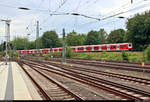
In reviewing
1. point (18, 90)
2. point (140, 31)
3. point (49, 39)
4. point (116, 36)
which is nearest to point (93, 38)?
point (116, 36)

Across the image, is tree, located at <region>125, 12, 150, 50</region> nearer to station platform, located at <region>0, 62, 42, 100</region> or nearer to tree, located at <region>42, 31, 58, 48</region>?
station platform, located at <region>0, 62, 42, 100</region>

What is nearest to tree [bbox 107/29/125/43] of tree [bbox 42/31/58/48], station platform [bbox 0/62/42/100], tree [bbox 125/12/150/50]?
tree [bbox 125/12/150/50]

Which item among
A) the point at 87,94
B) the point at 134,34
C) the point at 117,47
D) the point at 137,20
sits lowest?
the point at 87,94

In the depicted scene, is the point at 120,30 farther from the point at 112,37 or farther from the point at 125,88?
the point at 125,88

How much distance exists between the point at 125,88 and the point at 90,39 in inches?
2943

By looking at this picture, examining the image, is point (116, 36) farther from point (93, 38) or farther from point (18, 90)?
point (18, 90)

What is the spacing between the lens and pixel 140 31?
41719 millimetres

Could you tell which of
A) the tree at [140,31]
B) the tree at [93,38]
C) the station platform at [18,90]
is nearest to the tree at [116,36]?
the tree at [93,38]

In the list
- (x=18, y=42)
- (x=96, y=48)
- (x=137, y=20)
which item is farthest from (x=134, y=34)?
(x=18, y=42)

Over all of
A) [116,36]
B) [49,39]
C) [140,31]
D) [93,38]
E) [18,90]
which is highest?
[49,39]

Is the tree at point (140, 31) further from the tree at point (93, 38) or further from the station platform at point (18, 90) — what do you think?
the tree at point (93, 38)

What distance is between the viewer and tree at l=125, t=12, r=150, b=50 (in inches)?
1620

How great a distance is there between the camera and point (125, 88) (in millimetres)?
10438

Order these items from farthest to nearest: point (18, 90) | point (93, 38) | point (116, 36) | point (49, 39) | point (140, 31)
Answer: point (49, 39) → point (93, 38) → point (116, 36) → point (140, 31) → point (18, 90)
